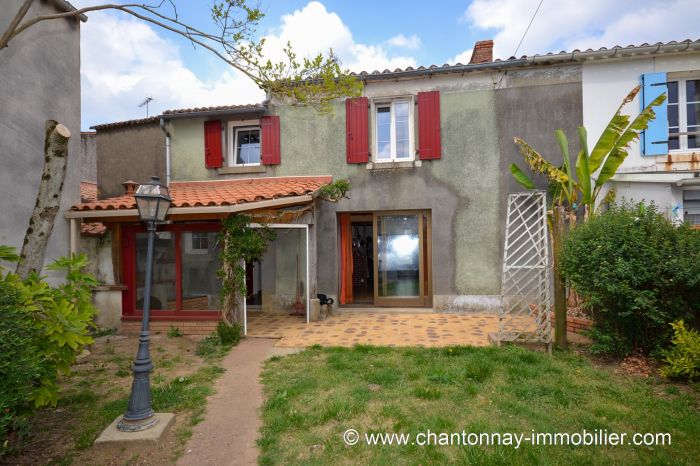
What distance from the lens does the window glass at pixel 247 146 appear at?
33.8 ft

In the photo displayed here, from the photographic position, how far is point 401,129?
9602 millimetres

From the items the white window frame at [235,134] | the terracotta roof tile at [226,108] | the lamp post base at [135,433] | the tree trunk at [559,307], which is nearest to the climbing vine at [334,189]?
the white window frame at [235,134]

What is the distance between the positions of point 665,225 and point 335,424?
5238 mm

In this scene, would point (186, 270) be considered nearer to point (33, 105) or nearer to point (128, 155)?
point (33, 105)

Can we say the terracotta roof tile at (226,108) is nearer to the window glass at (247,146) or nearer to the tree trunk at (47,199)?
the window glass at (247,146)

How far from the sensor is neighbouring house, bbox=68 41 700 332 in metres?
8.39

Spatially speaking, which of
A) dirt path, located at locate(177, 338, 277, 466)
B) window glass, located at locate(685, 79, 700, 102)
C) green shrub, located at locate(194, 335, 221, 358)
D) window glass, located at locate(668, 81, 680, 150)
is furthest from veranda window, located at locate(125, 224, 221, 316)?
window glass, located at locate(685, 79, 700, 102)

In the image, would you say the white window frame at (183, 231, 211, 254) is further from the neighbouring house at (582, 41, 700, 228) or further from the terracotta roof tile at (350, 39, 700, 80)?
the neighbouring house at (582, 41, 700, 228)

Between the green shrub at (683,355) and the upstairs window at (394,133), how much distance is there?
6.54 metres

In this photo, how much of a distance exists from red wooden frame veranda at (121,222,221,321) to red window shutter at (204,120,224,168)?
3143 mm

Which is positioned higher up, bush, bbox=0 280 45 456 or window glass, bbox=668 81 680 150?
window glass, bbox=668 81 680 150

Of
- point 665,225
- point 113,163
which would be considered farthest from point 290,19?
point 113,163

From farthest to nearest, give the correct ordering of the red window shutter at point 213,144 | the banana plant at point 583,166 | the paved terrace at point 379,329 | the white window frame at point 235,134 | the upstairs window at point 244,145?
the upstairs window at point 244,145, the white window frame at point 235,134, the red window shutter at point 213,144, the banana plant at point 583,166, the paved terrace at point 379,329

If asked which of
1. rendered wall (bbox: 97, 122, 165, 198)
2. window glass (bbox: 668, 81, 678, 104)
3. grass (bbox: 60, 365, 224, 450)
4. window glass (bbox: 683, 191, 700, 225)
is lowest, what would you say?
grass (bbox: 60, 365, 224, 450)
